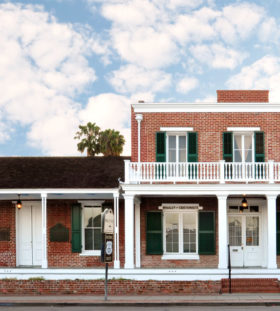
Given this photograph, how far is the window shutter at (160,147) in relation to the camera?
21.2 m

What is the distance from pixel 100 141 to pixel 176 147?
85.8ft

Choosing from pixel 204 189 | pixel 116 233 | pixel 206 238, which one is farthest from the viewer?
pixel 206 238

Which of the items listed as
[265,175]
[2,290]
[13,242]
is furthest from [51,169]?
[265,175]

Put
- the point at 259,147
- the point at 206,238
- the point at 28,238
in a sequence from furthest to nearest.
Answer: the point at 28,238
the point at 259,147
the point at 206,238

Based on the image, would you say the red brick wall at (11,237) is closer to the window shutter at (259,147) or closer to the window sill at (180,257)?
the window sill at (180,257)

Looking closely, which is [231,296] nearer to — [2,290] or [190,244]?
[190,244]

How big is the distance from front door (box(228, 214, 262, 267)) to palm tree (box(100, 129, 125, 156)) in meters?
26.0

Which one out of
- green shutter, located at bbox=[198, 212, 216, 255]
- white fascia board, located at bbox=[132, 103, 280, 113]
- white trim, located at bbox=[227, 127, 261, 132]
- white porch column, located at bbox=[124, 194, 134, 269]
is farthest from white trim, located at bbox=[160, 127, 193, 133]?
green shutter, located at bbox=[198, 212, 216, 255]

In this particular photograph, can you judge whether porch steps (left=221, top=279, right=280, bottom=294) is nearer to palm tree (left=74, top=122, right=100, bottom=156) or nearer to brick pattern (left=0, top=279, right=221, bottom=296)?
brick pattern (left=0, top=279, right=221, bottom=296)

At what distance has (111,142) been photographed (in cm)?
4666

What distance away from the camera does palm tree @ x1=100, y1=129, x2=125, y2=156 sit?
46594mm

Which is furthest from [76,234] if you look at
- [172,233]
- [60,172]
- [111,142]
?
[111,142]

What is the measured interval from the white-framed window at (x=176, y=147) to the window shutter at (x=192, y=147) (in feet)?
0.75

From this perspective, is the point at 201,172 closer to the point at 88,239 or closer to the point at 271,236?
the point at 271,236
